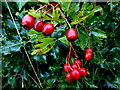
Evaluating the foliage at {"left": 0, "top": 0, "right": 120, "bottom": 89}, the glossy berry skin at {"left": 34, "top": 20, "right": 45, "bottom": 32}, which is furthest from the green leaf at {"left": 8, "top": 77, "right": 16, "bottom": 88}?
the glossy berry skin at {"left": 34, "top": 20, "right": 45, "bottom": 32}

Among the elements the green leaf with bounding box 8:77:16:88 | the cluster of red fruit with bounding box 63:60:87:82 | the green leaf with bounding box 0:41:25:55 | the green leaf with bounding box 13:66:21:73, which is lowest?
the green leaf with bounding box 8:77:16:88

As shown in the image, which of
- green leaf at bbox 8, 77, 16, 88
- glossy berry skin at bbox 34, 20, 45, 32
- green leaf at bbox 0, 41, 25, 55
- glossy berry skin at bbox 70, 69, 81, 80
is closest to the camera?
glossy berry skin at bbox 34, 20, 45, 32

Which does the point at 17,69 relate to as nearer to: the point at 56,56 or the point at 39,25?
the point at 56,56

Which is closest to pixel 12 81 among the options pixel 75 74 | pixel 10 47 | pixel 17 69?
pixel 17 69

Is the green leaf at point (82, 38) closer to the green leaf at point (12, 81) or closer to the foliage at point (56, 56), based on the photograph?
the foliage at point (56, 56)

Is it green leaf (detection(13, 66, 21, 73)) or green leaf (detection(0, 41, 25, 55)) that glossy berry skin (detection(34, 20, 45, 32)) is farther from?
green leaf (detection(13, 66, 21, 73))

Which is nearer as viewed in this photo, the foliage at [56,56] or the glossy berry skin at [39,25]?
the glossy berry skin at [39,25]

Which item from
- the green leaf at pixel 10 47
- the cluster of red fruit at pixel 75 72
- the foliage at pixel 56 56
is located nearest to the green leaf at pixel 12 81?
the foliage at pixel 56 56

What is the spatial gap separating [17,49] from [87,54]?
426mm

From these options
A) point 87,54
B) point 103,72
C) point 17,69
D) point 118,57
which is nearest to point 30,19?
point 87,54

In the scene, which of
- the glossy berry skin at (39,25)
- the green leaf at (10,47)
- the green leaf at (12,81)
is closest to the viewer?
the glossy berry skin at (39,25)

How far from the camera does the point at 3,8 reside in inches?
42.6

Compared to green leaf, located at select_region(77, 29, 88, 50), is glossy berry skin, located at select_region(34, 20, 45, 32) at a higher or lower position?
higher

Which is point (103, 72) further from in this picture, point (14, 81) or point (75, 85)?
point (14, 81)
